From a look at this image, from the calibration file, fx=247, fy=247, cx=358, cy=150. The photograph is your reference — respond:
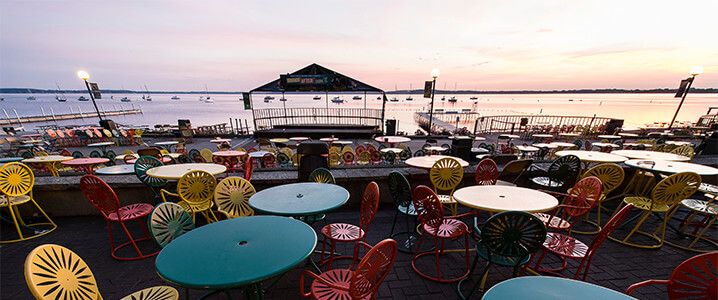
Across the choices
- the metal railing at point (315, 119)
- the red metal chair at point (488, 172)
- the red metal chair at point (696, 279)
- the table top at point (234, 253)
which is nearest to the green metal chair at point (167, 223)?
the table top at point (234, 253)

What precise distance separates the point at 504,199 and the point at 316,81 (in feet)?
37.0

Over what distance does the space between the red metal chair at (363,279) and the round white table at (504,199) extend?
4.29 ft

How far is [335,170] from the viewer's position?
15.5 ft

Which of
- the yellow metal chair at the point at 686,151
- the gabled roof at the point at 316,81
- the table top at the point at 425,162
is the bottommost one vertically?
the yellow metal chair at the point at 686,151

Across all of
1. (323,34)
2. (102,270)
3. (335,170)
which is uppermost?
(323,34)

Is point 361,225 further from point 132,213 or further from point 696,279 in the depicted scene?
point 132,213

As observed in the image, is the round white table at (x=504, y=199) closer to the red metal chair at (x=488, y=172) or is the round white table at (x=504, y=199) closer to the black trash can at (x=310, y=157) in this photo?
the red metal chair at (x=488, y=172)

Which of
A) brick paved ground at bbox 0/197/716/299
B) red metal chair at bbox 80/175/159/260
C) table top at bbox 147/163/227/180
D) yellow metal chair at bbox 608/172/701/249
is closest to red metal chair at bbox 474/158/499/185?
brick paved ground at bbox 0/197/716/299

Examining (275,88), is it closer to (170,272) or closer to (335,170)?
(335,170)

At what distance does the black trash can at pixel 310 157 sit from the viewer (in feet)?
13.7

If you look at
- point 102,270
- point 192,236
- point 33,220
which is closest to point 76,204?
point 33,220

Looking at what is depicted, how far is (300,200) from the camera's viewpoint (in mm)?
2730

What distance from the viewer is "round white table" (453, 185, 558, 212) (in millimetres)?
2502

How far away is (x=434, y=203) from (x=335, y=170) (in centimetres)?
254
